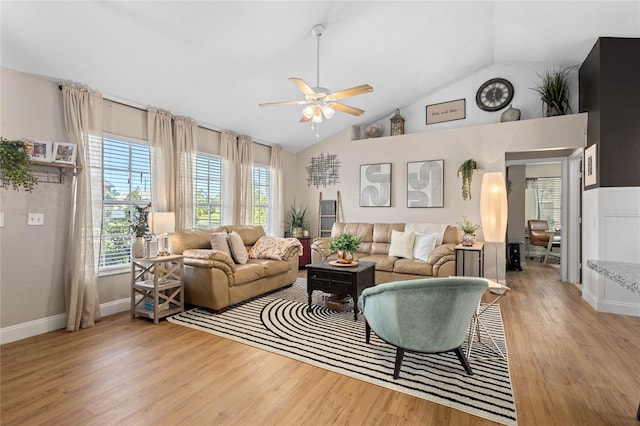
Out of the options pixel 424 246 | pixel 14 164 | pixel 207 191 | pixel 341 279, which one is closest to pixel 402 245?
pixel 424 246

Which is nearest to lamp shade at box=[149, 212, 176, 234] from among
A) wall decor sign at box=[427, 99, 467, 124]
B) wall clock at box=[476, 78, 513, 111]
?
wall decor sign at box=[427, 99, 467, 124]

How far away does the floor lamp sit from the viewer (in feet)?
15.7

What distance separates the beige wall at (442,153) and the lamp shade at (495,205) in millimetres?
680

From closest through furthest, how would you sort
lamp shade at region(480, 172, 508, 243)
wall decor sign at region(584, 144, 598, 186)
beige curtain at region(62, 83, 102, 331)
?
1. beige curtain at region(62, 83, 102, 331)
2. wall decor sign at region(584, 144, 598, 186)
3. lamp shade at region(480, 172, 508, 243)

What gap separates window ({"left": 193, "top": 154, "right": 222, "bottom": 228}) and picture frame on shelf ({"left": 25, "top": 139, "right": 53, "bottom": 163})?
6.46 ft

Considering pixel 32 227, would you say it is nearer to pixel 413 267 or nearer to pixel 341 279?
pixel 341 279

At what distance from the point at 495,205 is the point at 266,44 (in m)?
3.86

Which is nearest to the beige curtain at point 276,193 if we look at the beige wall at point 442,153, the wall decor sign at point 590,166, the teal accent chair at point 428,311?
the beige wall at point 442,153

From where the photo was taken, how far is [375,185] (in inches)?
252

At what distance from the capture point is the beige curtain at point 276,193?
6.69 metres

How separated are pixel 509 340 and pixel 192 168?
4.57 m

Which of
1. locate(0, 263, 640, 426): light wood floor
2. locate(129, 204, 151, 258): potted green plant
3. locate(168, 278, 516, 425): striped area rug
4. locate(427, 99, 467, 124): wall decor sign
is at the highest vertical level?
locate(427, 99, 467, 124): wall decor sign

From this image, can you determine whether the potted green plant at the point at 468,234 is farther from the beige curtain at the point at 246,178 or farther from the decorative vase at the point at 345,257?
the beige curtain at the point at 246,178

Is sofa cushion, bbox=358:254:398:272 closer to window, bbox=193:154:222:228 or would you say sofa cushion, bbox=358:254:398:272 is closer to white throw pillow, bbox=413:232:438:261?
white throw pillow, bbox=413:232:438:261
